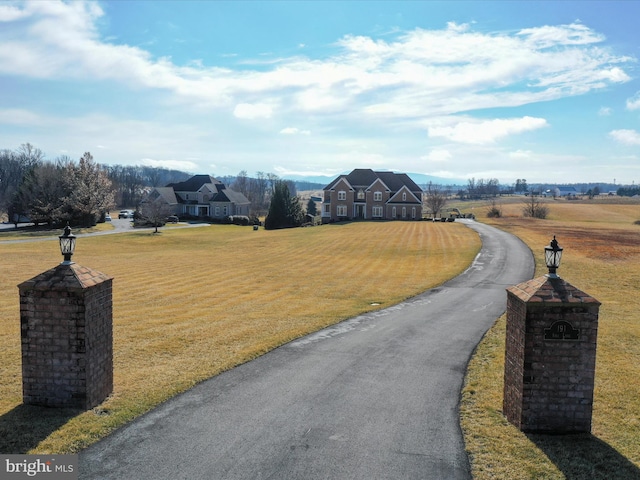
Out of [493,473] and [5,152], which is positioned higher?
[5,152]

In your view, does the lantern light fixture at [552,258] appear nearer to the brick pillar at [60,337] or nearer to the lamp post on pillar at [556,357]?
the lamp post on pillar at [556,357]

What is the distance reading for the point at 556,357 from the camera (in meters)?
8.65

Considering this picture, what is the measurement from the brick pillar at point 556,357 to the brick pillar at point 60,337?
8.30 meters

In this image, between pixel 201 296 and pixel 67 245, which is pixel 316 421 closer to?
pixel 67 245

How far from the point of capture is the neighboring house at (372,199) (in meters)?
86.5

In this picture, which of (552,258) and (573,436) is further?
(552,258)

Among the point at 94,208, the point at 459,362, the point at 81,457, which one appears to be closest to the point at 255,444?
the point at 81,457

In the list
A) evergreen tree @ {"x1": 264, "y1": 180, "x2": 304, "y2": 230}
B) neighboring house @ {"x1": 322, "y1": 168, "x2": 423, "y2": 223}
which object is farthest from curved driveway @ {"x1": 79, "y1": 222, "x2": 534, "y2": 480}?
neighboring house @ {"x1": 322, "y1": 168, "x2": 423, "y2": 223}

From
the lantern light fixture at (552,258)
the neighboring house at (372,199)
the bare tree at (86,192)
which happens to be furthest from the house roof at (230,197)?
the lantern light fixture at (552,258)

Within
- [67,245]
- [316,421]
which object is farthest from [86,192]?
[316,421]

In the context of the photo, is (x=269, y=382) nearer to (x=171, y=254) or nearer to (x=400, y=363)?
(x=400, y=363)

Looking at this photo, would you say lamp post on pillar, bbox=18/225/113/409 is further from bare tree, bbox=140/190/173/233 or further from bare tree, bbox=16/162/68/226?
bare tree, bbox=16/162/68/226

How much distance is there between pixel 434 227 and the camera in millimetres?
65500

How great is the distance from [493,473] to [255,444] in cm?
398
